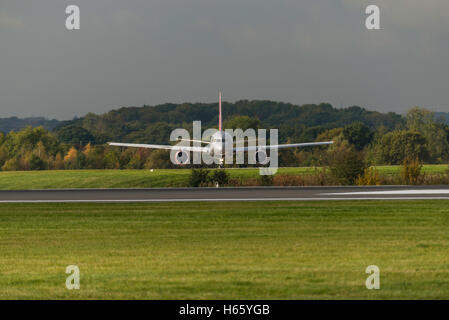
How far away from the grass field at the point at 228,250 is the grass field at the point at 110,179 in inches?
941

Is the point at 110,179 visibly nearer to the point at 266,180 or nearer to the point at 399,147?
the point at 266,180

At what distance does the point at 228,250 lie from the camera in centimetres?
1777

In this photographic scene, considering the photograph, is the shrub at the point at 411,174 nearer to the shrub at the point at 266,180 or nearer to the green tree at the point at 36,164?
the shrub at the point at 266,180

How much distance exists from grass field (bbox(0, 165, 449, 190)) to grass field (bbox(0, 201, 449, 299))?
78.4ft

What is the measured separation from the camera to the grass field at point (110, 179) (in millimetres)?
54219

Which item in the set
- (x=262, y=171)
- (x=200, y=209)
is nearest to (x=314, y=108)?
(x=262, y=171)

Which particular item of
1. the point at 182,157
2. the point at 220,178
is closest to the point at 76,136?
the point at 182,157

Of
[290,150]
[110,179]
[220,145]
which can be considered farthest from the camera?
[290,150]

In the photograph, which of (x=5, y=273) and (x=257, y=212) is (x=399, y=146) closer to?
(x=257, y=212)

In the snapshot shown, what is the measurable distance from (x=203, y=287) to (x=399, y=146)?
66.3 meters

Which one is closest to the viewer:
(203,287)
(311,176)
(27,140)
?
(203,287)

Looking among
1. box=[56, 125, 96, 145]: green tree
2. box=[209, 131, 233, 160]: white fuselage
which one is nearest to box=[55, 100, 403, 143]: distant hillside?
box=[56, 125, 96, 145]: green tree

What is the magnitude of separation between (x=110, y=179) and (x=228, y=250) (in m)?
39.7

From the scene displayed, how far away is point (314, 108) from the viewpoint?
7111 inches
